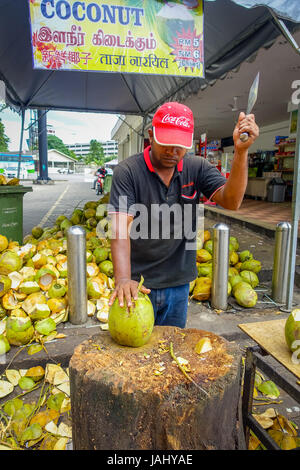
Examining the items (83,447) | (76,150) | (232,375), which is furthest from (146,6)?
(76,150)

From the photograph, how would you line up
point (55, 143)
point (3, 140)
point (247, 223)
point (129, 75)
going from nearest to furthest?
point (129, 75) → point (247, 223) → point (3, 140) → point (55, 143)

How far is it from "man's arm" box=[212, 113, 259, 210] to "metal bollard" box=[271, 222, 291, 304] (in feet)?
5.89

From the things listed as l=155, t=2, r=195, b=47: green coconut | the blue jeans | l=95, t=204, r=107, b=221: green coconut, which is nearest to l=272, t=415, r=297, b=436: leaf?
the blue jeans

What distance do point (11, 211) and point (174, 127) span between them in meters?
3.82

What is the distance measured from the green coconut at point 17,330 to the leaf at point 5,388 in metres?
0.35

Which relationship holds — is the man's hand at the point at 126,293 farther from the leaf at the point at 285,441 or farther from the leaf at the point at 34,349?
→ the leaf at the point at 34,349

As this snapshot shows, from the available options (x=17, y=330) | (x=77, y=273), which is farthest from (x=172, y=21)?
(x=17, y=330)

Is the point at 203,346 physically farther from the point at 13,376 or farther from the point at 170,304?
the point at 13,376

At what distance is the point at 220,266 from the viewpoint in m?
3.33

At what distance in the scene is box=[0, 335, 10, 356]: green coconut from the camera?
8.26 feet

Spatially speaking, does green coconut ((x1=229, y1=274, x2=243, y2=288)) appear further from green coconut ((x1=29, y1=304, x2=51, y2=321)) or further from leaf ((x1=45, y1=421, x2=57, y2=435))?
leaf ((x1=45, y1=421, x2=57, y2=435))

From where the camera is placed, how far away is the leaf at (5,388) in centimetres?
225

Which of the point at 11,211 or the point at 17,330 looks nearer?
the point at 17,330

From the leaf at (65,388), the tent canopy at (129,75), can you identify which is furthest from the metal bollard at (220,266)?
the tent canopy at (129,75)
